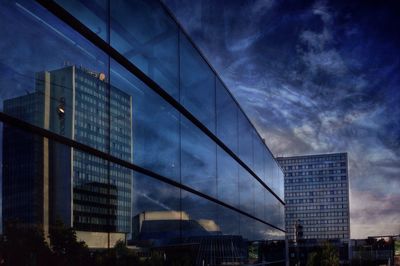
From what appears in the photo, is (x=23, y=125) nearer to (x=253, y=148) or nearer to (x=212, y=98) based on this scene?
(x=212, y=98)

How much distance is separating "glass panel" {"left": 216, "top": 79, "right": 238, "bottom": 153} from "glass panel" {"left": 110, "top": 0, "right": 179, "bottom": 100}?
6.20 m

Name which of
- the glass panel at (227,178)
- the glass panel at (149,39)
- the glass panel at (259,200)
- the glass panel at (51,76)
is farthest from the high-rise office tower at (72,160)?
the glass panel at (259,200)

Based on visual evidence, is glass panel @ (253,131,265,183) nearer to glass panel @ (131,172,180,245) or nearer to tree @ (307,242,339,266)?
tree @ (307,242,339,266)

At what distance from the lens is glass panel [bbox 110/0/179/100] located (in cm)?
1118

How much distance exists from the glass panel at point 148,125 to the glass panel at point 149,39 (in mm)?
523

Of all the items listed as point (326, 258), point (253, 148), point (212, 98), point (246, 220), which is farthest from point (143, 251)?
point (326, 258)

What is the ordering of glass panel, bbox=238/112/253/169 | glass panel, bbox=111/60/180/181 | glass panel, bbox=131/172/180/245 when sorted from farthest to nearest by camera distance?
1. glass panel, bbox=238/112/253/169
2. glass panel, bbox=131/172/180/245
3. glass panel, bbox=111/60/180/181

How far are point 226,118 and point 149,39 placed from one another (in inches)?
396

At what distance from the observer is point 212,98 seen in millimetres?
20141

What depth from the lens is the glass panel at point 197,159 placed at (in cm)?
1552

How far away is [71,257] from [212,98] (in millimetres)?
12207

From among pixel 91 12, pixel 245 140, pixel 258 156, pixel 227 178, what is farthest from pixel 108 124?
pixel 258 156

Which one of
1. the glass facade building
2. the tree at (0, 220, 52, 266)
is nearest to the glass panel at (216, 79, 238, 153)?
the glass facade building

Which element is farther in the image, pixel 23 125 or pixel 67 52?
pixel 67 52
